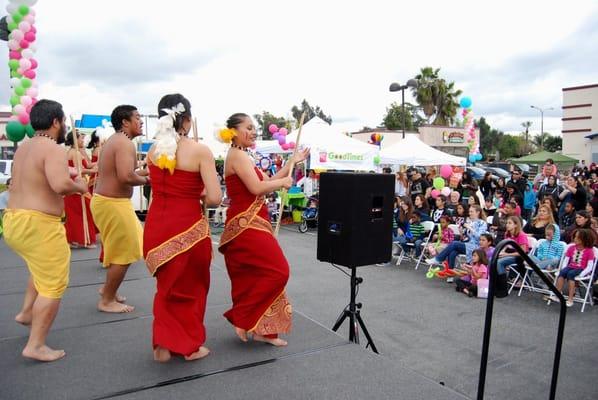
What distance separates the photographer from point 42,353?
290cm

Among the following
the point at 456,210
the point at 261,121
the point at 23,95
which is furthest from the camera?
the point at 261,121

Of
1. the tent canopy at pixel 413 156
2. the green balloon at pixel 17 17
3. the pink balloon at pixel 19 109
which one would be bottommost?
the tent canopy at pixel 413 156

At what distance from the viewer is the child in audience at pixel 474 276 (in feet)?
18.4

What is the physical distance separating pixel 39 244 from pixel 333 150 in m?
8.61

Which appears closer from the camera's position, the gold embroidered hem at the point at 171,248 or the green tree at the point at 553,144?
the gold embroidered hem at the point at 171,248

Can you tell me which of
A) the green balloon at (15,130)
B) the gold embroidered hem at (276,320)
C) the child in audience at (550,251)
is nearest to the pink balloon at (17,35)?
the green balloon at (15,130)

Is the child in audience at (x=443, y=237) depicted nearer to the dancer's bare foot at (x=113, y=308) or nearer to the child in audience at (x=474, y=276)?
the child in audience at (x=474, y=276)

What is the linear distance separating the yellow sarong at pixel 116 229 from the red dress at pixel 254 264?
1004 millimetres

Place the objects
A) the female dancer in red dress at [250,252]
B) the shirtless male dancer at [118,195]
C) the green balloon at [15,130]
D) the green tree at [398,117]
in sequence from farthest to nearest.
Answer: the green tree at [398,117] < the green balloon at [15,130] < the shirtless male dancer at [118,195] < the female dancer in red dress at [250,252]

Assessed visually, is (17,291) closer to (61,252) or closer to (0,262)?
(0,262)

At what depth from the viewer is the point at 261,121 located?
178ft

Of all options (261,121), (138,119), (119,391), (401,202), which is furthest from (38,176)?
(261,121)

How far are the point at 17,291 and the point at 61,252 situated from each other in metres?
2.38

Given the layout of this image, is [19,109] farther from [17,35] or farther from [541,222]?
[541,222]
